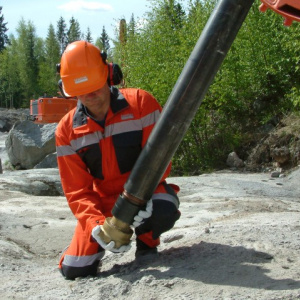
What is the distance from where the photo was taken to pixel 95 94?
359 cm

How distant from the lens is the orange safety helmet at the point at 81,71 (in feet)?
11.5

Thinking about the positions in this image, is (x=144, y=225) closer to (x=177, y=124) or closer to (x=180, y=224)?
(x=177, y=124)

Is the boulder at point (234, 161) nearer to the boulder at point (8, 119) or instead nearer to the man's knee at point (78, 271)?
the man's knee at point (78, 271)

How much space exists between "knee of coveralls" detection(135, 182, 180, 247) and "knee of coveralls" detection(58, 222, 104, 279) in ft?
1.26

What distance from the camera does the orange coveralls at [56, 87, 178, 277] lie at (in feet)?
11.8

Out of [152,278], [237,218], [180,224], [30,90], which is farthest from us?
[30,90]

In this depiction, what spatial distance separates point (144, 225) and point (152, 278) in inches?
20.7

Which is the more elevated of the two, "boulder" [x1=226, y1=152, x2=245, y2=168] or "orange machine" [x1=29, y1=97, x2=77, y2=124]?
"orange machine" [x1=29, y1=97, x2=77, y2=124]

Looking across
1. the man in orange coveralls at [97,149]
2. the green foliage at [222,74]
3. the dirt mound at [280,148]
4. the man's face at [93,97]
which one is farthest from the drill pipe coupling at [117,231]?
the green foliage at [222,74]

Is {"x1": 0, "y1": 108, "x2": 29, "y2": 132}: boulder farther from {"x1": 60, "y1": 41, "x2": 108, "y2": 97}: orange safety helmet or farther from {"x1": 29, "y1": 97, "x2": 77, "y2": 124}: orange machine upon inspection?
{"x1": 60, "y1": 41, "x2": 108, "y2": 97}: orange safety helmet

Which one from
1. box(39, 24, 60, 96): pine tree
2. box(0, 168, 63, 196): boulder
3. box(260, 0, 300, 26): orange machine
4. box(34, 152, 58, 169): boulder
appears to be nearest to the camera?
box(260, 0, 300, 26): orange machine

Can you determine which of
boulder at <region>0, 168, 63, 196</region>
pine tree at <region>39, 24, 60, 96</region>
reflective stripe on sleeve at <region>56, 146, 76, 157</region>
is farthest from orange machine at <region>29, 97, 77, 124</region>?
pine tree at <region>39, 24, 60, 96</region>

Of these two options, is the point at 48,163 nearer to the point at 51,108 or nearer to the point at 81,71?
the point at 51,108

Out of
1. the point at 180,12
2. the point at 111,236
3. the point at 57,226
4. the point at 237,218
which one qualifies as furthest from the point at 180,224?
the point at 180,12
